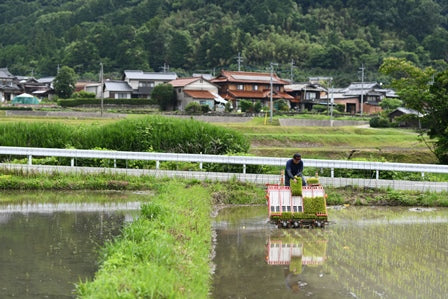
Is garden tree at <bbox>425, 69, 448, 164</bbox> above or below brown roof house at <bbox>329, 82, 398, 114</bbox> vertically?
below

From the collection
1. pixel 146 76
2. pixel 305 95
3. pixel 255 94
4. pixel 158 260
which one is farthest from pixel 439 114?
pixel 146 76

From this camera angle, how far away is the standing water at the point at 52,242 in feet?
22.7

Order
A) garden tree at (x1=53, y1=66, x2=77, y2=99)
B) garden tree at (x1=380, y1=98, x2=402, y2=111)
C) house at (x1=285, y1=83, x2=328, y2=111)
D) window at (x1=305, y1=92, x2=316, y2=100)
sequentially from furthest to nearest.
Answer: window at (x1=305, y1=92, x2=316, y2=100) → house at (x1=285, y1=83, x2=328, y2=111) → garden tree at (x1=53, y1=66, x2=77, y2=99) → garden tree at (x1=380, y1=98, x2=402, y2=111)

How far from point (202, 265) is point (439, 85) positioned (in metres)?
17.1

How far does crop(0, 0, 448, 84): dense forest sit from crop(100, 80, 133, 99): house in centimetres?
1868

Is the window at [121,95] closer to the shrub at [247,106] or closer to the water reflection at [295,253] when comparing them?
the shrub at [247,106]

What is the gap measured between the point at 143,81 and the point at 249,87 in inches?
534

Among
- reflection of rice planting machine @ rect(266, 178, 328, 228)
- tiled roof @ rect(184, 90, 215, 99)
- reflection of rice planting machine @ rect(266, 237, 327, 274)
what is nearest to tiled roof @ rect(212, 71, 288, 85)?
tiled roof @ rect(184, 90, 215, 99)

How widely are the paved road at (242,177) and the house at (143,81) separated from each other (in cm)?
5649

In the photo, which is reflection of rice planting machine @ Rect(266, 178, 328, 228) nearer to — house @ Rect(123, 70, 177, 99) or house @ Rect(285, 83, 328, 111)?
house @ Rect(285, 83, 328, 111)

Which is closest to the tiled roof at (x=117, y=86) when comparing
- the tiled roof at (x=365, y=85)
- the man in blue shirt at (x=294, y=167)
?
the tiled roof at (x=365, y=85)

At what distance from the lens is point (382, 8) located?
106m

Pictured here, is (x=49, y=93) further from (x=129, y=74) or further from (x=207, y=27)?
(x=207, y=27)

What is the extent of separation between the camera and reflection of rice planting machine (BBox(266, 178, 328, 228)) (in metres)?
11.2
